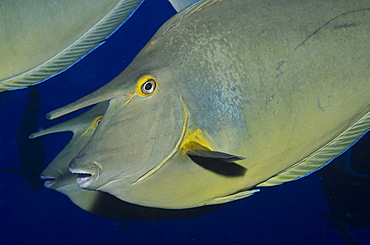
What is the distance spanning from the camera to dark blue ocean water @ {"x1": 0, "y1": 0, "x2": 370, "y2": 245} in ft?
A: 23.7

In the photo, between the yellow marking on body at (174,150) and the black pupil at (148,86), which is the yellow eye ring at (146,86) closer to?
the black pupil at (148,86)

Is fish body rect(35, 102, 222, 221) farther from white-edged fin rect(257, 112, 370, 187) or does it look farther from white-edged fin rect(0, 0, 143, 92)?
white-edged fin rect(257, 112, 370, 187)

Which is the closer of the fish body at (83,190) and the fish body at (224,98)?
the fish body at (224,98)

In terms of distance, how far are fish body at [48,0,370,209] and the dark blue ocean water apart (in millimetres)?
5633

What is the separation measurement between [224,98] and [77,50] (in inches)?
47.3

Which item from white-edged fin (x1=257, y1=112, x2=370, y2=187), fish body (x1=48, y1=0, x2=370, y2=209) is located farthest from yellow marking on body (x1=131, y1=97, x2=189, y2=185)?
white-edged fin (x1=257, y1=112, x2=370, y2=187)

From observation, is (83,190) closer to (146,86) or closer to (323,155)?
(146,86)

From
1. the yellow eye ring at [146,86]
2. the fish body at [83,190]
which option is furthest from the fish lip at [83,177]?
the fish body at [83,190]

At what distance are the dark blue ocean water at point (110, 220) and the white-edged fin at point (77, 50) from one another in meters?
5.17

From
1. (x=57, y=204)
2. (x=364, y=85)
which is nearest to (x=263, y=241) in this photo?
(x=57, y=204)

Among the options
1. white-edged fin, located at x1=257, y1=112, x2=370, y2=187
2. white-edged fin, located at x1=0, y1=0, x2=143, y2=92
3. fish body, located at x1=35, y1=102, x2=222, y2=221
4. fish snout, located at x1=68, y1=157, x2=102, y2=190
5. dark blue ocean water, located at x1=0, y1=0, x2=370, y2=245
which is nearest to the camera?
fish snout, located at x1=68, y1=157, x2=102, y2=190

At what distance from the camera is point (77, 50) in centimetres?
199

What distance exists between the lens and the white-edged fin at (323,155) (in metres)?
1.57

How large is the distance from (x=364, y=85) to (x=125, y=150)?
1175mm
